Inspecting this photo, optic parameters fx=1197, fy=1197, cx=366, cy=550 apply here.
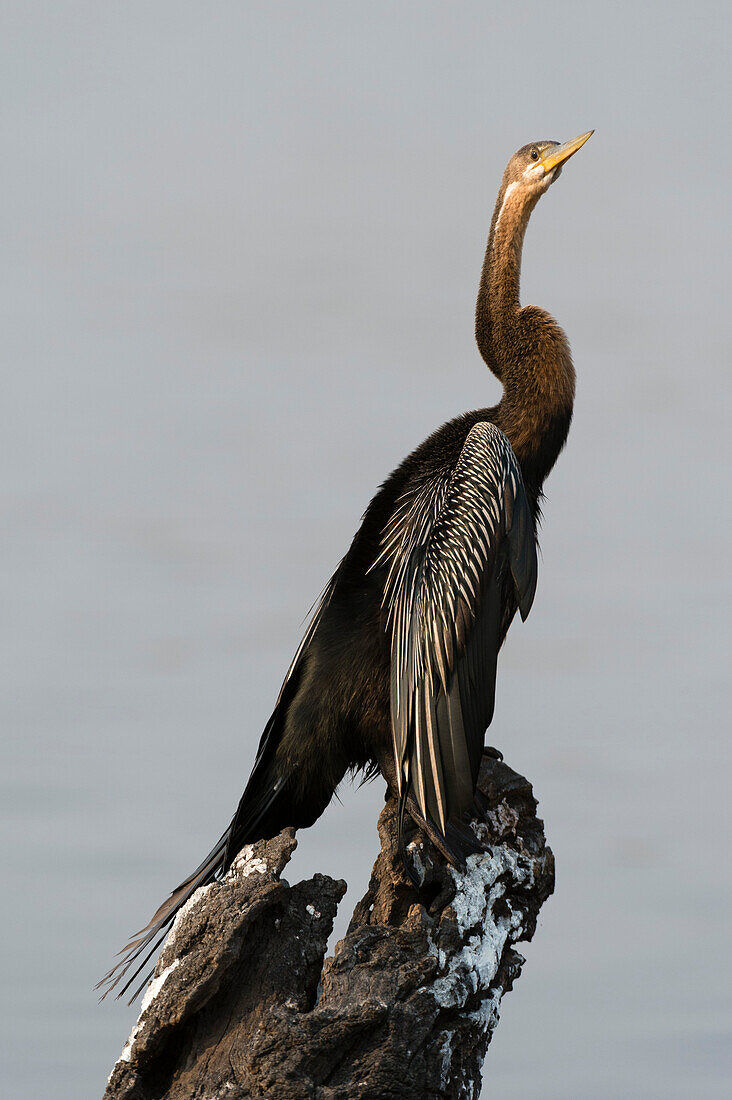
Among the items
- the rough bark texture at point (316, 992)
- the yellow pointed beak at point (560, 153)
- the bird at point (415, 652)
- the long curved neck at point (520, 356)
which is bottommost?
the rough bark texture at point (316, 992)

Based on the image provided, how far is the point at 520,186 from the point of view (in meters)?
7.40

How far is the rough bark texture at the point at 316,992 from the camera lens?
4.66 m

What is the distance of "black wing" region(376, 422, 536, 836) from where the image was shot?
5441 mm

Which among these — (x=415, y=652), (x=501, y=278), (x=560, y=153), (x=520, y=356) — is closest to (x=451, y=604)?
(x=415, y=652)

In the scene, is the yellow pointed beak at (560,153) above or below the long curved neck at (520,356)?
above

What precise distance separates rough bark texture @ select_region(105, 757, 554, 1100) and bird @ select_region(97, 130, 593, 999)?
0.34 m

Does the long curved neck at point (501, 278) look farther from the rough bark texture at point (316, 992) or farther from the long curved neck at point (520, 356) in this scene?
the rough bark texture at point (316, 992)

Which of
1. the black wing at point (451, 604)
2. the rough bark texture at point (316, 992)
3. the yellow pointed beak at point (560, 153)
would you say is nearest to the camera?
the rough bark texture at point (316, 992)

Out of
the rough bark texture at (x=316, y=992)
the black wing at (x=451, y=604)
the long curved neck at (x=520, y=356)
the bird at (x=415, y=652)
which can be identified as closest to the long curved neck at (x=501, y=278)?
the long curved neck at (x=520, y=356)

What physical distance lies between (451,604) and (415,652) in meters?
0.30

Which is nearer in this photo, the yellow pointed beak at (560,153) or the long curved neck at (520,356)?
the long curved neck at (520,356)

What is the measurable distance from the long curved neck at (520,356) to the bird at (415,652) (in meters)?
0.02

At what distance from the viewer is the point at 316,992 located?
16.5ft

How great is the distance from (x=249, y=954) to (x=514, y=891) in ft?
4.43
